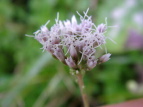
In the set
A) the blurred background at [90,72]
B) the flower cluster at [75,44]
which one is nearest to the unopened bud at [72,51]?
the flower cluster at [75,44]

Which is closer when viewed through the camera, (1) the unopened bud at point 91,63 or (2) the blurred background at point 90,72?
(1) the unopened bud at point 91,63

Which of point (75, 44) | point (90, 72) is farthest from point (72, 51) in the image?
point (90, 72)

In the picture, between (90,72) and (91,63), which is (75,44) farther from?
(90,72)

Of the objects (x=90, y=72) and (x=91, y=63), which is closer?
(x=91, y=63)

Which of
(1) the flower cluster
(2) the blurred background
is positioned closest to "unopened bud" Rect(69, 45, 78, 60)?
(1) the flower cluster

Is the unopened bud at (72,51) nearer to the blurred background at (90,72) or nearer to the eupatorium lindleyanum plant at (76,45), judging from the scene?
the eupatorium lindleyanum plant at (76,45)

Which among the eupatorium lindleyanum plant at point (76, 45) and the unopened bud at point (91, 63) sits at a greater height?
the eupatorium lindleyanum plant at point (76, 45)

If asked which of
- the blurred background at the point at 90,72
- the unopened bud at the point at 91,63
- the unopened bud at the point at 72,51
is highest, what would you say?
the blurred background at the point at 90,72

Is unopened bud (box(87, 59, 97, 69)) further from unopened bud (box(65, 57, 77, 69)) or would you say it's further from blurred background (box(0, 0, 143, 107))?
blurred background (box(0, 0, 143, 107))

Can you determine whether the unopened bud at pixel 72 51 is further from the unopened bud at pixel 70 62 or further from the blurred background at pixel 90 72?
the blurred background at pixel 90 72
